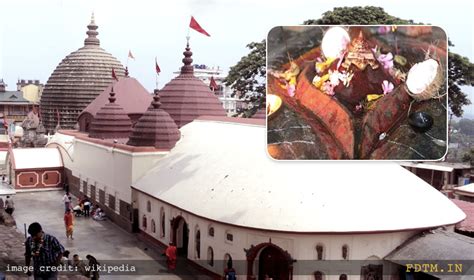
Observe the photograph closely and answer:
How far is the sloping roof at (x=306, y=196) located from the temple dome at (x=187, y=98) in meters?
8.29

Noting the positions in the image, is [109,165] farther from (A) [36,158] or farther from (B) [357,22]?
(B) [357,22]

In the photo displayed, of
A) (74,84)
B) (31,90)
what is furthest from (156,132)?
(31,90)

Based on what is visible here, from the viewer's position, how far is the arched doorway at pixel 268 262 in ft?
48.8

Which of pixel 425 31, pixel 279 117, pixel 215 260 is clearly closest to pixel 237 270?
pixel 215 260

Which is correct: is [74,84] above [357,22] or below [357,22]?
below

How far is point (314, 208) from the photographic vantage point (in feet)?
48.6

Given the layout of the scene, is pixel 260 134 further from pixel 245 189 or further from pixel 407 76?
pixel 407 76

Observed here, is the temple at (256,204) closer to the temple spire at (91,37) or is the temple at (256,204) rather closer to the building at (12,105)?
the temple spire at (91,37)

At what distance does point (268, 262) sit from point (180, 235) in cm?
471

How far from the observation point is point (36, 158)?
110 feet

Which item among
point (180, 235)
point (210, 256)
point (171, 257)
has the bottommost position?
point (171, 257)

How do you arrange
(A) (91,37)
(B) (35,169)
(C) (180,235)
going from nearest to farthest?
(C) (180,235)
(B) (35,169)
(A) (91,37)

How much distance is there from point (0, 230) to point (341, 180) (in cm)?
939

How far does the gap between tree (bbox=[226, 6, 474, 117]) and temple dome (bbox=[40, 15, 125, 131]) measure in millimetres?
12690
